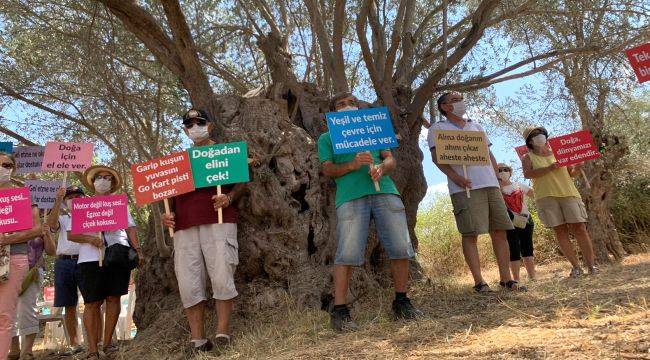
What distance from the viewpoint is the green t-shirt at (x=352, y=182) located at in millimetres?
4875

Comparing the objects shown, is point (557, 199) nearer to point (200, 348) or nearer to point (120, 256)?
point (200, 348)

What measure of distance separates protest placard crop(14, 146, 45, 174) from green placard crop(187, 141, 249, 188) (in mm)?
→ 3917

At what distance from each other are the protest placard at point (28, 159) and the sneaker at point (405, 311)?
5.83 meters

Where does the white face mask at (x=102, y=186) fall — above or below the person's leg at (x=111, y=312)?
above

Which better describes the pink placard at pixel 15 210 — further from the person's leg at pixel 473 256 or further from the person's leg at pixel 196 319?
the person's leg at pixel 473 256

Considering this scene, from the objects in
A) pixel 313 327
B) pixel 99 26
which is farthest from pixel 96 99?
pixel 313 327

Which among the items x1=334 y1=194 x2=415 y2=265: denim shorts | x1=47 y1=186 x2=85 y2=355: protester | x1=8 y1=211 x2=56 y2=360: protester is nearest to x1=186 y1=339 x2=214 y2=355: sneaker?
x1=334 y1=194 x2=415 y2=265: denim shorts

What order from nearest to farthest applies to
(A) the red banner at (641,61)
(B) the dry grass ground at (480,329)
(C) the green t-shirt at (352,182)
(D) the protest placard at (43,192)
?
(B) the dry grass ground at (480,329) → (C) the green t-shirt at (352,182) → (A) the red banner at (641,61) → (D) the protest placard at (43,192)

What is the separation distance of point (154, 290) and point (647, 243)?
1141 centimetres

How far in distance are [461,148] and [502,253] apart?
117 cm

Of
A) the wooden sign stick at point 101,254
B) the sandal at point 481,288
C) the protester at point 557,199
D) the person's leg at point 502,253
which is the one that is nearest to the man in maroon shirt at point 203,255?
the wooden sign stick at point 101,254

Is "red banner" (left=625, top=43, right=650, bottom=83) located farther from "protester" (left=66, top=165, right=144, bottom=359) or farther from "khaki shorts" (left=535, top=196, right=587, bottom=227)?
"protester" (left=66, top=165, right=144, bottom=359)

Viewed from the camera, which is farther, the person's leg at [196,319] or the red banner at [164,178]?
the red banner at [164,178]

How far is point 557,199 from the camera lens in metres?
6.81
